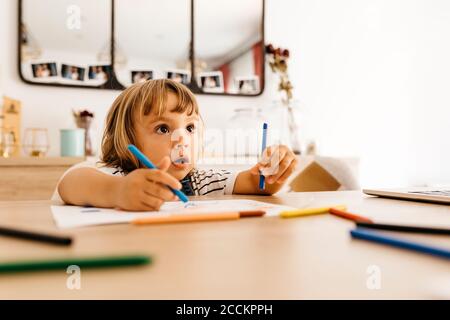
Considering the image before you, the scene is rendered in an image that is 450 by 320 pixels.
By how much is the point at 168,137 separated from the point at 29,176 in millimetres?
1243

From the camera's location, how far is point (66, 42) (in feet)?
7.61

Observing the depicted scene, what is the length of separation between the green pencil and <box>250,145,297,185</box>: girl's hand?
0.59 metres

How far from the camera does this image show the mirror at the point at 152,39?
2410 millimetres

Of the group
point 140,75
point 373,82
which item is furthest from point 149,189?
point 373,82

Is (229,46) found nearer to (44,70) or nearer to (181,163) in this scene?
(44,70)

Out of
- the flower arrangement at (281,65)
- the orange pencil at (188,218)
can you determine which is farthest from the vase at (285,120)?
the orange pencil at (188,218)

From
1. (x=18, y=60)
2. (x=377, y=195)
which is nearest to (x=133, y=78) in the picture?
(x=18, y=60)

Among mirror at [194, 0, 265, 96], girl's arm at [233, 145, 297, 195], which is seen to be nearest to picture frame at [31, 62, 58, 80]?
mirror at [194, 0, 265, 96]

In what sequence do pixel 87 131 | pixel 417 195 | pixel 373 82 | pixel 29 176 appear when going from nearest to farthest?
pixel 417 195, pixel 29 176, pixel 87 131, pixel 373 82

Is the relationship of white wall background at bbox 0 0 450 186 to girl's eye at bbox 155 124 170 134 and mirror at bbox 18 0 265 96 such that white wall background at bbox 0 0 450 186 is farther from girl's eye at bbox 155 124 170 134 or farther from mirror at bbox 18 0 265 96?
girl's eye at bbox 155 124 170 134

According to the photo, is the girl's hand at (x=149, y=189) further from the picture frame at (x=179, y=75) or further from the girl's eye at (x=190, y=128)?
the picture frame at (x=179, y=75)

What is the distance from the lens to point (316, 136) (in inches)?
113

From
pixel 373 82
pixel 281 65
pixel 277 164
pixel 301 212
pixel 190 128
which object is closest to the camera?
pixel 301 212
